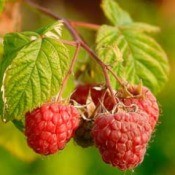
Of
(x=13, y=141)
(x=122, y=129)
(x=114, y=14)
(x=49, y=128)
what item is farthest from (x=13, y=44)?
(x=13, y=141)

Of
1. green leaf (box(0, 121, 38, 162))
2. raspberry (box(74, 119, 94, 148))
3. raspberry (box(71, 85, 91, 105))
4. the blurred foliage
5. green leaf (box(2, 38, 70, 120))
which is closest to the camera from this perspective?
green leaf (box(2, 38, 70, 120))

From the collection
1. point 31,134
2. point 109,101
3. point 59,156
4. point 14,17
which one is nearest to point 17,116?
point 31,134

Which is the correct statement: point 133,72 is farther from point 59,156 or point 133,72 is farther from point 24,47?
point 59,156

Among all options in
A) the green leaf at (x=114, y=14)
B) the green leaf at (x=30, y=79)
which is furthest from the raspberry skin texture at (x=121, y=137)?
the green leaf at (x=114, y=14)

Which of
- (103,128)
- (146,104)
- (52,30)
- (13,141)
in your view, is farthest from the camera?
Answer: (13,141)

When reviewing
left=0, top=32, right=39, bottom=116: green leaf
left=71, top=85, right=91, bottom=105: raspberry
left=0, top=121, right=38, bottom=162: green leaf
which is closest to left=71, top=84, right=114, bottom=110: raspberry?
left=71, top=85, right=91, bottom=105: raspberry

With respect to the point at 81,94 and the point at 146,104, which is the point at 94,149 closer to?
the point at 81,94

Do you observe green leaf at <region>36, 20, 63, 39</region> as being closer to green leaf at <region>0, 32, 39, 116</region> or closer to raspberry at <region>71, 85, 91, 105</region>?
green leaf at <region>0, 32, 39, 116</region>
